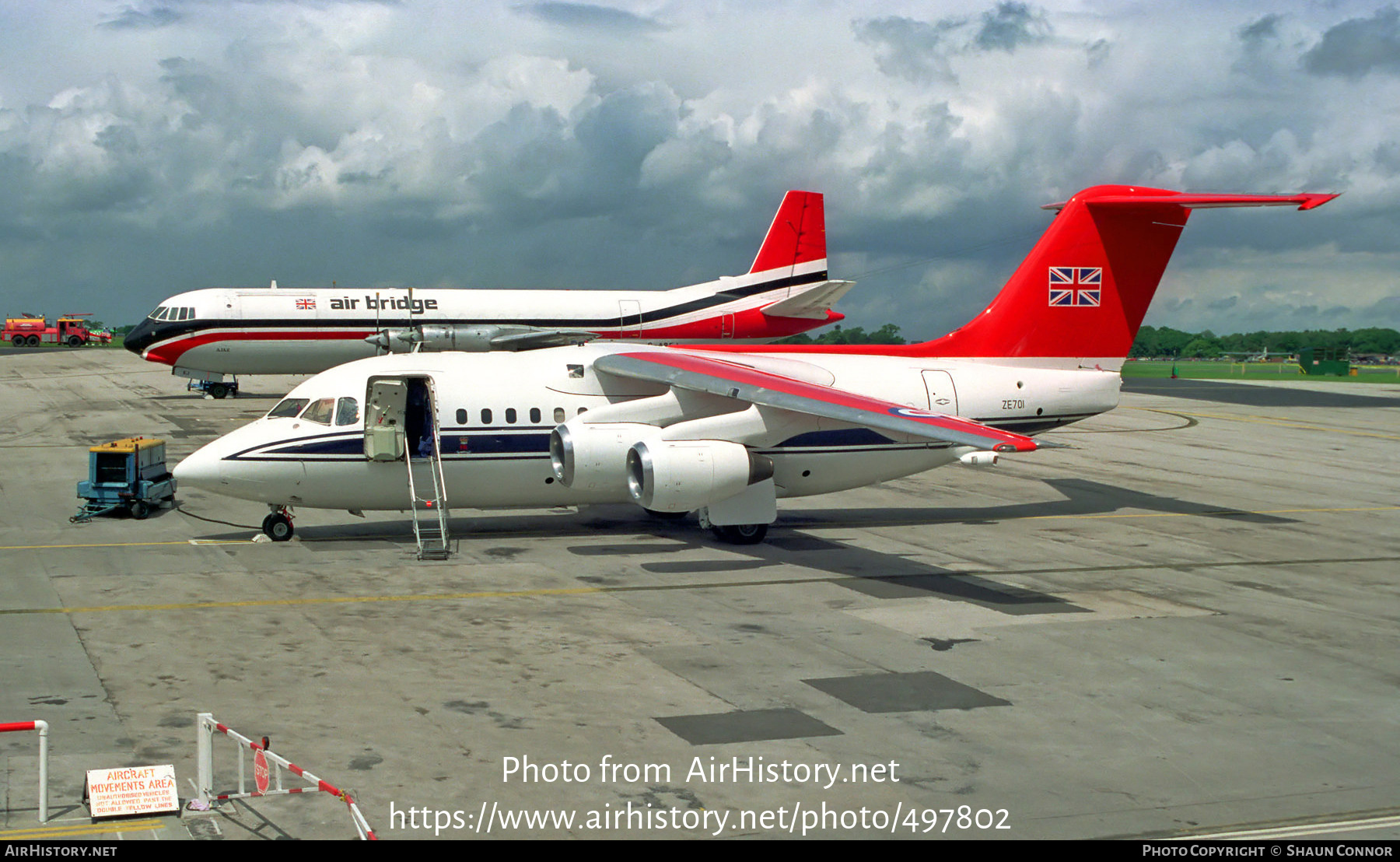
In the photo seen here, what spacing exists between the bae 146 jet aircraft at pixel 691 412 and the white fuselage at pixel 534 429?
0.03m

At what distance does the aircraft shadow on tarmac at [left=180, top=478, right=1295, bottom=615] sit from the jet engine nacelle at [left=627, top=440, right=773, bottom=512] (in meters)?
1.21

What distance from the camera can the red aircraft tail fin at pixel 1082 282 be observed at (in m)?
26.4

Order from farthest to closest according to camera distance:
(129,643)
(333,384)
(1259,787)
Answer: (333,384) < (129,643) < (1259,787)

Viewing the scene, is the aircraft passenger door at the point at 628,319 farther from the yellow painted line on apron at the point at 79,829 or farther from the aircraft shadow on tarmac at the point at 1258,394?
the yellow painted line on apron at the point at 79,829

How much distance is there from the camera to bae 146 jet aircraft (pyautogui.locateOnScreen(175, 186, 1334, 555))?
70.5 feet

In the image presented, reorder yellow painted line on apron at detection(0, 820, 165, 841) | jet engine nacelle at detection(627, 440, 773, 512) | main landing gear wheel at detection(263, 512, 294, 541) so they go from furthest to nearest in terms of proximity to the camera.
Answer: main landing gear wheel at detection(263, 512, 294, 541)
jet engine nacelle at detection(627, 440, 773, 512)
yellow painted line on apron at detection(0, 820, 165, 841)

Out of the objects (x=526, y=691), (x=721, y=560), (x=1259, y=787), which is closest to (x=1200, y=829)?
(x=1259, y=787)

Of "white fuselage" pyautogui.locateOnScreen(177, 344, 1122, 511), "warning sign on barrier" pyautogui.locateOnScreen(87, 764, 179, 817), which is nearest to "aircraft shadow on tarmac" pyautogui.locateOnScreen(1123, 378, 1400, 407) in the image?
"white fuselage" pyautogui.locateOnScreen(177, 344, 1122, 511)

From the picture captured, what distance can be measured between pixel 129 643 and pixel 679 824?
29.3 feet

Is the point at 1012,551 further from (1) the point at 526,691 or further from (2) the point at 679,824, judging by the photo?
(2) the point at 679,824

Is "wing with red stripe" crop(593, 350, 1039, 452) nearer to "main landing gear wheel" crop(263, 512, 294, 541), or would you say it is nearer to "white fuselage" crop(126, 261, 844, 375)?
"main landing gear wheel" crop(263, 512, 294, 541)

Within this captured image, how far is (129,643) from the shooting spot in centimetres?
1548

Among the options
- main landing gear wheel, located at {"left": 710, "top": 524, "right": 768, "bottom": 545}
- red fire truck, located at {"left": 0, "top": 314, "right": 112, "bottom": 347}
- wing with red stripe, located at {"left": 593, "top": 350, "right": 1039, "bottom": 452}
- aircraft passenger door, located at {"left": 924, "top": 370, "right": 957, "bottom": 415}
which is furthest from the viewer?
red fire truck, located at {"left": 0, "top": 314, "right": 112, "bottom": 347}

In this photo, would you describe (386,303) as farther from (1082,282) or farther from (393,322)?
(1082,282)
